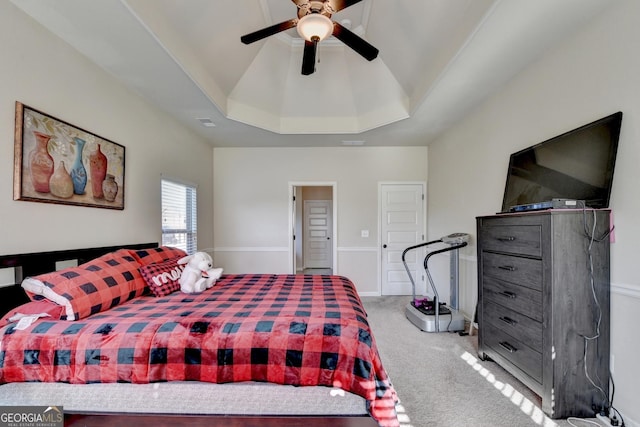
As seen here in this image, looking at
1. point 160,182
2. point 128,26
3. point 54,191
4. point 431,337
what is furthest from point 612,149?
point 160,182

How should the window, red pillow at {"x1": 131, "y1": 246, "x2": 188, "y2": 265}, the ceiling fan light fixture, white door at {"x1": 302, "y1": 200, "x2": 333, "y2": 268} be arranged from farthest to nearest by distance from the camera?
white door at {"x1": 302, "y1": 200, "x2": 333, "y2": 268} < the window < red pillow at {"x1": 131, "y1": 246, "x2": 188, "y2": 265} < the ceiling fan light fixture

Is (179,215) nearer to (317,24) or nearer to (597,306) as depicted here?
(317,24)

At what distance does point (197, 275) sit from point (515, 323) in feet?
8.28

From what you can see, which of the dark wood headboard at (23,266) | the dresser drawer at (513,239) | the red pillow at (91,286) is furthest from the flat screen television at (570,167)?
the dark wood headboard at (23,266)

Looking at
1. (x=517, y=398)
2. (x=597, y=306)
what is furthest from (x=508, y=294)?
(x=517, y=398)

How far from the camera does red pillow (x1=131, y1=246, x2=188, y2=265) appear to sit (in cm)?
Answer: 253

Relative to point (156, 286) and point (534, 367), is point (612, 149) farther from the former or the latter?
point (156, 286)

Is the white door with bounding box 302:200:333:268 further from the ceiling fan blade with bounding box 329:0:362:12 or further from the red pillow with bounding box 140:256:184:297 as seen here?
the ceiling fan blade with bounding box 329:0:362:12

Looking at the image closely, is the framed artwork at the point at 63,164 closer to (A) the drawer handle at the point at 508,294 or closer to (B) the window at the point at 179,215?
Answer: (B) the window at the point at 179,215

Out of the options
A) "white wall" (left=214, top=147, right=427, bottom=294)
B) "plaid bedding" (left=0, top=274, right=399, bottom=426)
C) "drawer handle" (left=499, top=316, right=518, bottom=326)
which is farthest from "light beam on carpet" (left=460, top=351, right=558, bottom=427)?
"white wall" (left=214, top=147, right=427, bottom=294)

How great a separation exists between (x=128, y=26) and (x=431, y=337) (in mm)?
3861

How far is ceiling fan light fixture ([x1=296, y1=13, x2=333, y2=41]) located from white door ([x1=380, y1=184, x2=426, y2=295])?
3322 mm

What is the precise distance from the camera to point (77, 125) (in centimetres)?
235

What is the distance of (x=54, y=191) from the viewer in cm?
215
